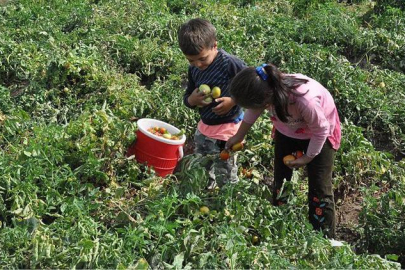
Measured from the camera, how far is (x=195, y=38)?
11.8ft

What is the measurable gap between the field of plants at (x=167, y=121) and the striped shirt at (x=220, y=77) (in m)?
0.32

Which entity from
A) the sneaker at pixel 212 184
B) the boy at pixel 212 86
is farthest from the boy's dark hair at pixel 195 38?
the sneaker at pixel 212 184

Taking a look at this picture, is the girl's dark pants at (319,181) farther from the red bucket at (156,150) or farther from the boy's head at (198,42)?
the red bucket at (156,150)

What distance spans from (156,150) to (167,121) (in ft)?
2.53

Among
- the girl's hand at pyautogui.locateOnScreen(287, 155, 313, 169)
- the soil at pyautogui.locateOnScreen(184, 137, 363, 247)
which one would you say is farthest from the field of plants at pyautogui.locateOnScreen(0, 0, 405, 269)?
the girl's hand at pyautogui.locateOnScreen(287, 155, 313, 169)

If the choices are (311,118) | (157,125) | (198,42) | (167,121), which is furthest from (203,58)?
(167,121)

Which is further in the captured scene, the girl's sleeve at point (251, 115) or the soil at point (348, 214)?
the soil at point (348, 214)

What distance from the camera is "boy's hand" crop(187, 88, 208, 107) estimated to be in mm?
3771

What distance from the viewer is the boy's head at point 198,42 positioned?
11.8 feet

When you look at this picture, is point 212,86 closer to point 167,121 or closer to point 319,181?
point 319,181

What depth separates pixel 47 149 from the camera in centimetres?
399

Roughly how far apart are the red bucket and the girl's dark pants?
872 millimetres

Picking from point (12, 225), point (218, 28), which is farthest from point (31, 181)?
point (218, 28)

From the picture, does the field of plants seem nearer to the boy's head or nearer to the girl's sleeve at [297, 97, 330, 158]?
the girl's sleeve at [297, 97, 330, 158]
